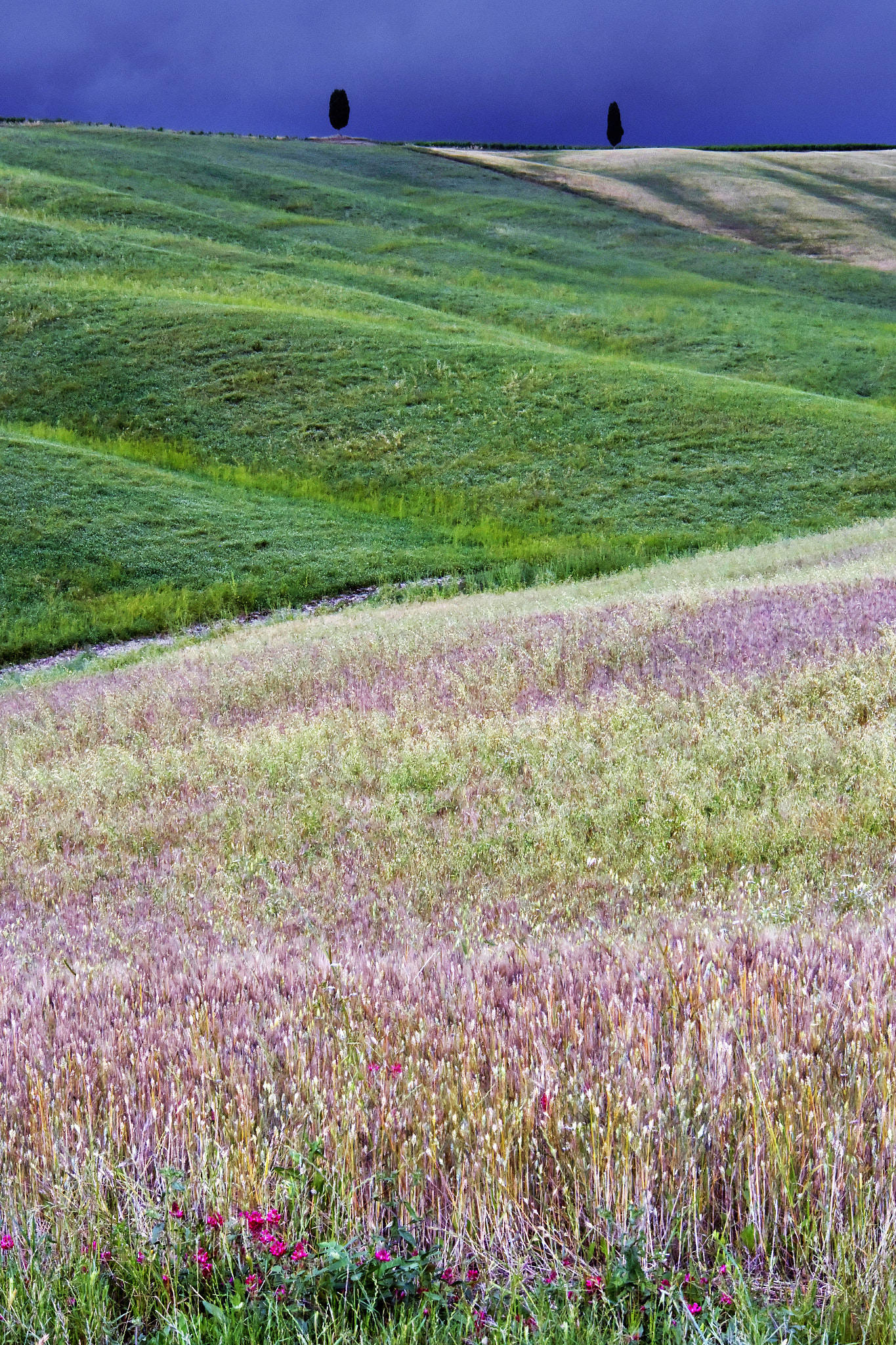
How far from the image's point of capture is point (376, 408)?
4094cm

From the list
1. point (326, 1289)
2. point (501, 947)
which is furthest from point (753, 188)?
point (326, 1289)

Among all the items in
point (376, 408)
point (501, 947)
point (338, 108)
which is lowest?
point (501, 947)

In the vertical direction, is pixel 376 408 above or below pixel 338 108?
below

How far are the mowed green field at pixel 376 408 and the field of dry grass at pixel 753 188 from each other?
927 centimetres

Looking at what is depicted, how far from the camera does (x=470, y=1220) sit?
223 centimetres

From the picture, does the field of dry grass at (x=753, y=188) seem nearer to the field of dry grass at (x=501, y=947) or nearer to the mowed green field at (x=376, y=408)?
the mowed green field at (x=376, y=408)

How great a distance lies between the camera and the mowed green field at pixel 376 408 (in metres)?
29.7

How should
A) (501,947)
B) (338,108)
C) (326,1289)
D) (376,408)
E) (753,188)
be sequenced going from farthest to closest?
(338,108) → (753,188) → (376,408) → (501,947) → (326,1289)

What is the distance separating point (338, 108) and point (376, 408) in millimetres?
106590

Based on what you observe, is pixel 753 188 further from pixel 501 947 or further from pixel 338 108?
pixel 501 947

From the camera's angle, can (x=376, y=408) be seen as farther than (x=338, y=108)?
No

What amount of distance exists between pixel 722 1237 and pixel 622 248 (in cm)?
8273

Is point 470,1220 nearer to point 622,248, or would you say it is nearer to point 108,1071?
point 108,1071

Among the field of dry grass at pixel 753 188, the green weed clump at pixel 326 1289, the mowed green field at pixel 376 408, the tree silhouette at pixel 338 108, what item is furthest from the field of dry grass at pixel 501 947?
the tree silhouette at pixel 338 108
